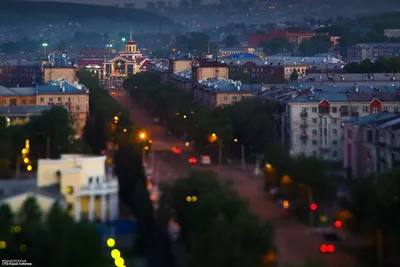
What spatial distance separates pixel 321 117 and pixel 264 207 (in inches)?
185

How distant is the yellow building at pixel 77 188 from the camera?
9.01 m

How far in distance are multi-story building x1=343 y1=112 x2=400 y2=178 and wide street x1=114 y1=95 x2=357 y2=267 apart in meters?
1.17

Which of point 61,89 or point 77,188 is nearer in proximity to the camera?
point 77,188

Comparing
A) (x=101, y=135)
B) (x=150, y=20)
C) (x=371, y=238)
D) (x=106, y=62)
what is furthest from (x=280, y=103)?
(x=150, y=20)

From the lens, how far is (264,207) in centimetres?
1009

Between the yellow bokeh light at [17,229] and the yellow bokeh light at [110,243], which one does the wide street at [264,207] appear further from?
the yellow bokeh light at [17,229]

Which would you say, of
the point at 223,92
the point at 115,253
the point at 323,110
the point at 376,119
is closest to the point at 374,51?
the point at 223,92

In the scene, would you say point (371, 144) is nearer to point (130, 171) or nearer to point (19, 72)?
point (130, 171)

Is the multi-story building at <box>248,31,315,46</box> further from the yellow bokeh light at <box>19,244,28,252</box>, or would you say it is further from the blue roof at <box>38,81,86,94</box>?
the yellow bokeh light at <box>19,244,28,252</box>

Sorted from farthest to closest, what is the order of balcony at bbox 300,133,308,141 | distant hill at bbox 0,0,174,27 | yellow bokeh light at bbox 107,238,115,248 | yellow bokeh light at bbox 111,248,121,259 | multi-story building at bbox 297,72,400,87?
1. distant hill at bbox 0,0,174,27
2. multi-story building at bbox 297,72,400,87
3. balcony at bbox 300,133,308,141
4. yellow bokeh light at bbox 107,238,115,248
5. yellow bokeh light at bbox 111,248,121,259

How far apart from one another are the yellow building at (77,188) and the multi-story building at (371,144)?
10.1 ft

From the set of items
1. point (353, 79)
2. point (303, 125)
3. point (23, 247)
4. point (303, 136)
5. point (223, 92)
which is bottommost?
point (23, 247)

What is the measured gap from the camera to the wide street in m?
8.03

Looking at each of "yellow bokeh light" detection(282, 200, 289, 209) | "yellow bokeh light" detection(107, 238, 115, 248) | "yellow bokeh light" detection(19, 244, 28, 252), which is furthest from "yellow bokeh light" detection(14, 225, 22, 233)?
"yellow bokeh light" detection(282, 200, 289, 209)
